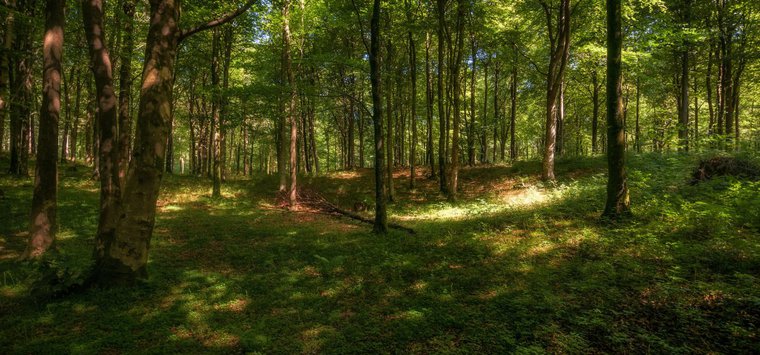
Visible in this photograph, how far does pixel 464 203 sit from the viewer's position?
18156 mm

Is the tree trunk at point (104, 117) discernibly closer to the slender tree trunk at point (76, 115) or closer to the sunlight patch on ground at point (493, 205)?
the sunlight patch on ground at point (493, 205)

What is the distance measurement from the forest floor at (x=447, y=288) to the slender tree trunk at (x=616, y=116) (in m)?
0.68

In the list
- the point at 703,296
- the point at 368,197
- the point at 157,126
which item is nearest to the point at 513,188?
the point at 368,197

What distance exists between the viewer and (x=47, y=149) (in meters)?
8.34

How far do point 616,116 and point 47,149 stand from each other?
14056mm

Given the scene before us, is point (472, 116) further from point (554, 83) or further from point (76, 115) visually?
point (76, 115)

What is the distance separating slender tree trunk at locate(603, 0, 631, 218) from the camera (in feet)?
27.9

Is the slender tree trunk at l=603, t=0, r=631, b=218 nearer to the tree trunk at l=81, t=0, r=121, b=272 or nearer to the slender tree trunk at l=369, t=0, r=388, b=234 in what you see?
the slender tree trunk at l=369, t=0, r=388, b=234

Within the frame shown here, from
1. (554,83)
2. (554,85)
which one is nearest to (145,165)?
(554,85)

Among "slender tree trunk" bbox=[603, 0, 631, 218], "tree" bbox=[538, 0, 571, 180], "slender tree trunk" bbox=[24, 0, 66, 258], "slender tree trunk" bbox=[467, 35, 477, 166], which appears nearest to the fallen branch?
"slender tree trunk" bbox=[603, 0, 631, 218]

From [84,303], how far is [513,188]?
19084 millimetres

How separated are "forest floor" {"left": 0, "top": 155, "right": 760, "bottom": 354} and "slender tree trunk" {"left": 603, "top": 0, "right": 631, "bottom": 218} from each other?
2.22ft

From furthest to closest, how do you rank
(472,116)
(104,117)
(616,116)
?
(472,116) < (616,116) < (104,117)

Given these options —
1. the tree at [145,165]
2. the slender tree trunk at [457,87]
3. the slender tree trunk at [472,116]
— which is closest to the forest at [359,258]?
the tree at [145,165]
